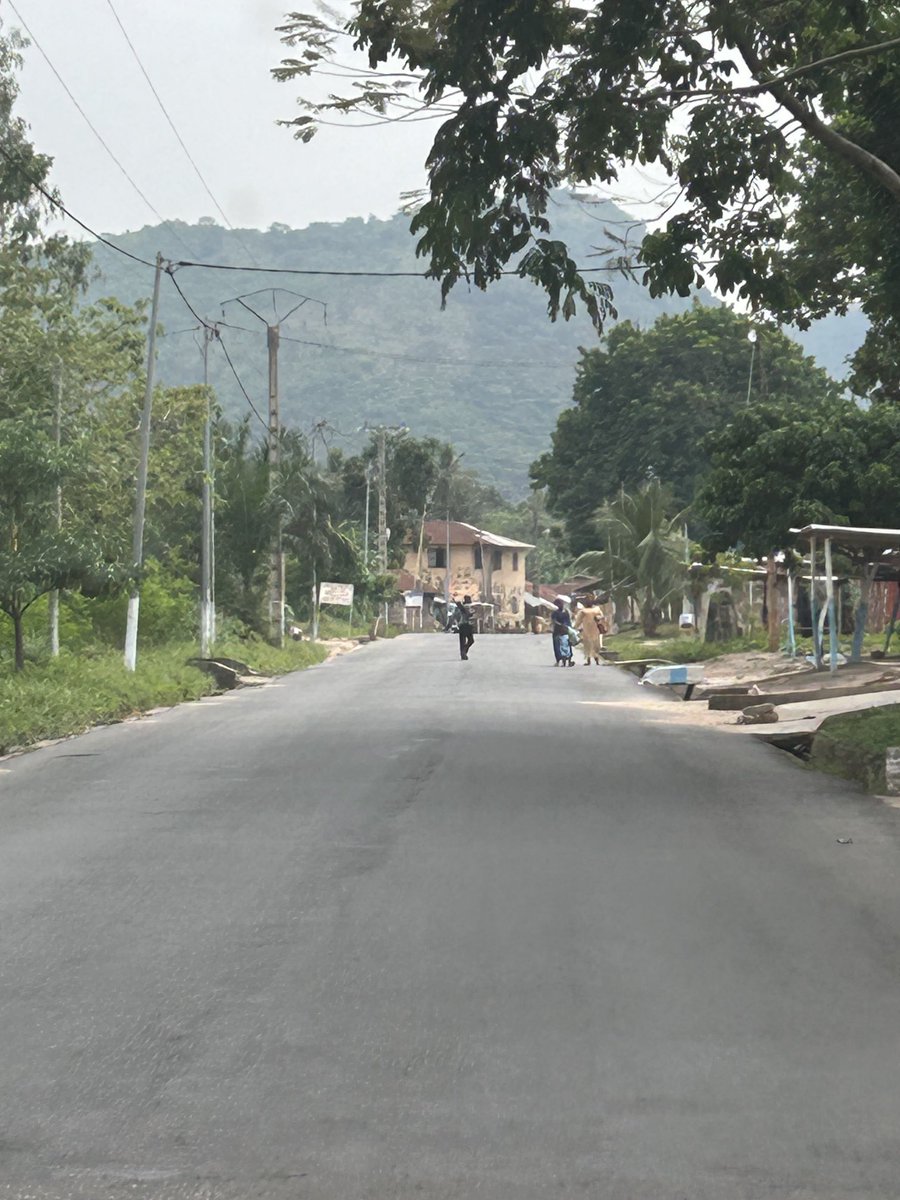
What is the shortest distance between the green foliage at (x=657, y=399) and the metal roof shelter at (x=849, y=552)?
1356 inches

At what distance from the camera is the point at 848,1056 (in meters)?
5.59

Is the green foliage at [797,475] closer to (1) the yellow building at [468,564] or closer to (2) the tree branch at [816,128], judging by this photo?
(2) the tree branch at [816,128]

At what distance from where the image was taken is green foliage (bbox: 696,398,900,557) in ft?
96.8

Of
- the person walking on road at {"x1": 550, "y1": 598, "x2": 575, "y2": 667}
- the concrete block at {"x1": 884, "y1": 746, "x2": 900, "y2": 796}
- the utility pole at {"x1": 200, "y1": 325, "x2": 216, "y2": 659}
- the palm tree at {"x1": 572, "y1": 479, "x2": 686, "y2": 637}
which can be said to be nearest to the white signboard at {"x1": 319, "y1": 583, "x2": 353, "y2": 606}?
the palm tree at {"x1": 572, "y1": 479, "x2": 686, "y2": 637}

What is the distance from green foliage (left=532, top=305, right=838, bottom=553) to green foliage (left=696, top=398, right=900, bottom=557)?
101 feet

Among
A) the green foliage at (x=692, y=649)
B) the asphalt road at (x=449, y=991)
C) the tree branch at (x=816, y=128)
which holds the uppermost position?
the tree branch at (x=816, y=128)

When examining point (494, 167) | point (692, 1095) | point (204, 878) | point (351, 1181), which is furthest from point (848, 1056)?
point (494, 167)

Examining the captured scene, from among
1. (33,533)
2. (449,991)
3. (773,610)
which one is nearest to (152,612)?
(773,610)

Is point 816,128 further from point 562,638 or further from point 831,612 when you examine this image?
point 562,638

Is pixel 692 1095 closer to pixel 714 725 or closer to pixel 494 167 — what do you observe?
pixel 494 167

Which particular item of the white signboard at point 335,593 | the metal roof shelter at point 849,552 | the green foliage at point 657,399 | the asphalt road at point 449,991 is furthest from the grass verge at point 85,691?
the green foliage at point 657,399

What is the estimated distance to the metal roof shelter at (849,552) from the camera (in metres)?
23.1

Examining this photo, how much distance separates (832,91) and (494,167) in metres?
3.38

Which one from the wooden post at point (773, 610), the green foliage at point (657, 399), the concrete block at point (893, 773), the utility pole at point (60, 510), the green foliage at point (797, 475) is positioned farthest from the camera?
the green foliage at point (657, 399)
